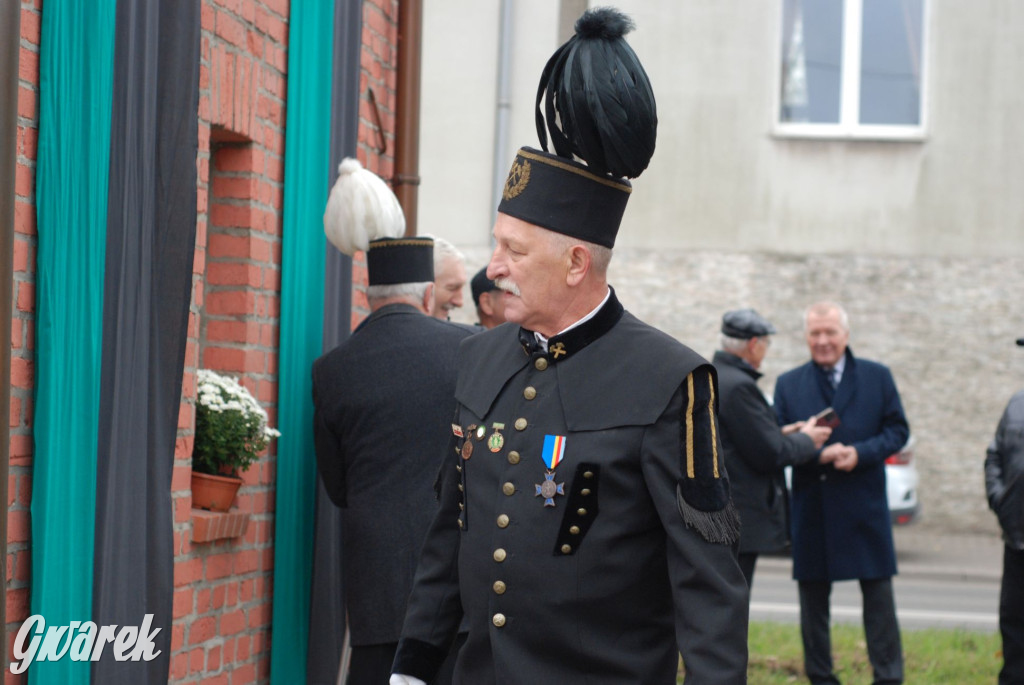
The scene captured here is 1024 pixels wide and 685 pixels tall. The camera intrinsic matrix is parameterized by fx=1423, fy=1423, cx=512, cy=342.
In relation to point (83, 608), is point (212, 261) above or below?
above

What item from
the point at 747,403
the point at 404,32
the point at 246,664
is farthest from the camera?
the point at 747,403

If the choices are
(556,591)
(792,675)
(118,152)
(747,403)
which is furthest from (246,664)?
(792,675)

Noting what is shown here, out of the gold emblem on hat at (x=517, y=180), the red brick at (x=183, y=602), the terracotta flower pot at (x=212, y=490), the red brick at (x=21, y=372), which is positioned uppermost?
the gold emblem on hat at (x=517, y=180)

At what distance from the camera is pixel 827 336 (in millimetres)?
7555

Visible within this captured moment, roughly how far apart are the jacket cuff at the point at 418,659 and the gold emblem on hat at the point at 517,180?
103 cm

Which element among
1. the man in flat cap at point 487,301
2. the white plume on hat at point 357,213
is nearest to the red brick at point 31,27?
the white plume on hat at point 357,213

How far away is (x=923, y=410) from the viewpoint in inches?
667

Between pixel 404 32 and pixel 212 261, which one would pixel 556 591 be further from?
pixel 404 32

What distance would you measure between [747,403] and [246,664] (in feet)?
10.2

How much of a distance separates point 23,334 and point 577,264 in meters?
1.54

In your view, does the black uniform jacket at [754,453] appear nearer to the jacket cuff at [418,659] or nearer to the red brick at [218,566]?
the red brick at [218,566]

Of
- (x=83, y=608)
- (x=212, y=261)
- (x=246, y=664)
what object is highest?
(x=212, y=261)

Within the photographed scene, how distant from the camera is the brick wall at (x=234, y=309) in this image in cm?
463

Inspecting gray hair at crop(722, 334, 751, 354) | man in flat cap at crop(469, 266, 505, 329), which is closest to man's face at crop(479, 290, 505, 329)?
man in flat cap at crop(469, 266, 505, 329)
